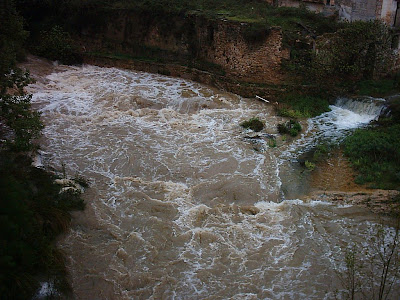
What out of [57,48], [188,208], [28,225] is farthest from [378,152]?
[57,48]

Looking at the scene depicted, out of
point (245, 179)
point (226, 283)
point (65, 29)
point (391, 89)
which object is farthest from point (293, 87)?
point (65, 29)

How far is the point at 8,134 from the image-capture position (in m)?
12.4

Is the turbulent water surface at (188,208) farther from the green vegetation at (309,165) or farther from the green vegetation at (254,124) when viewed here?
the green vegetation at (309,165)

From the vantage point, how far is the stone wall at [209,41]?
16.5m

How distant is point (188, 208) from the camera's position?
9984 millimetres

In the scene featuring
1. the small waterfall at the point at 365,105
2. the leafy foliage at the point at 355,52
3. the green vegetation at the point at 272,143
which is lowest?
the green vegetation at the point at 272,143

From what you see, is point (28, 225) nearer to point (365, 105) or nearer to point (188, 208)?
point (188, 208)

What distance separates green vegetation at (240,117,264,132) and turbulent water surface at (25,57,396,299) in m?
0.23

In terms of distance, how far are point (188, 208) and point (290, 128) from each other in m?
5.58

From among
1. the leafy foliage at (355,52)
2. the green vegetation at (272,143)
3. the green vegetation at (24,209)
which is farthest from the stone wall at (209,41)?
the green vegetation at (24,209)

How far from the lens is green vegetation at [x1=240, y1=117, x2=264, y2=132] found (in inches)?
550

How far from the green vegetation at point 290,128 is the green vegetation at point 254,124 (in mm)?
618

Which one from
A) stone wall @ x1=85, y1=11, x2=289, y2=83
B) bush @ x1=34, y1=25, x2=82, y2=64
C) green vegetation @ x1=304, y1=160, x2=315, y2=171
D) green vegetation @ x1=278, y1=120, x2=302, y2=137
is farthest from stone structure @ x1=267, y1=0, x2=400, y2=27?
bush @ x1=34, y1=25, x2=82, y2=64

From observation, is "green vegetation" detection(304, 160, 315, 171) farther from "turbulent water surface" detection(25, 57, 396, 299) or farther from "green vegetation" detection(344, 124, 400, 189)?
"green vegetation" detection(344, 124, 400, 189)
